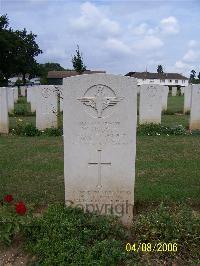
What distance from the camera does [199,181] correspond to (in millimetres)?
6816

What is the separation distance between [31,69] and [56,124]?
49.7 meters

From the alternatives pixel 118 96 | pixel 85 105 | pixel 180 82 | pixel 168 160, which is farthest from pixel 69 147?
pixel 180 82

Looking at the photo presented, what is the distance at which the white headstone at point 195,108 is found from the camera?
1338 centimetres

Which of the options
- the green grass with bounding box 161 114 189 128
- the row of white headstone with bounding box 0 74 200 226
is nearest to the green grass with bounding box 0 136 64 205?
Answer: the row of white headstone with bounding box 0 74 200 226

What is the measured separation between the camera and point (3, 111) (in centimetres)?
1298

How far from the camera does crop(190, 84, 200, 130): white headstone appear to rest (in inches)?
527

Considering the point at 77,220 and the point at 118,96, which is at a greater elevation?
the point at 118,96

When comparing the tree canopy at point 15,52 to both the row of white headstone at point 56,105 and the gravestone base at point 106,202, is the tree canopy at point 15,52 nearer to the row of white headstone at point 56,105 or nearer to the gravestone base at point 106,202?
the row of white headstone at point 56,105

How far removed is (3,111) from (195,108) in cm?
646

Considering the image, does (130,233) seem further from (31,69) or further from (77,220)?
(31,69)

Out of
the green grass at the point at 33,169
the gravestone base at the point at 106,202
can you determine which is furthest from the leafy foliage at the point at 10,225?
the green grass at the point at 33,169

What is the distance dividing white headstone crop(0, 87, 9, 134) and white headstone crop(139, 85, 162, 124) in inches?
185

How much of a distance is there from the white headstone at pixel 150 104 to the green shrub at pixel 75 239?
968 cm
